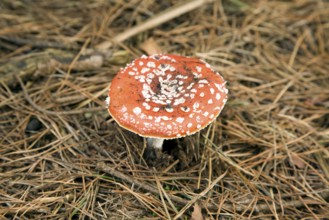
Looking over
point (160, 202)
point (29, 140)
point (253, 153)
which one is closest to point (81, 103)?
point (29, 140)

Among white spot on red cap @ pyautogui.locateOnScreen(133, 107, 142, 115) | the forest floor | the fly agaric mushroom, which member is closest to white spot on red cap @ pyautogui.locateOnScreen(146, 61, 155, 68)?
the fly agaric mushroom

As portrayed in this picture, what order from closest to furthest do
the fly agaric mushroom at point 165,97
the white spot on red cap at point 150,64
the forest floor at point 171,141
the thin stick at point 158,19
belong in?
the fly agaric mushroom at point 165,97
the forest floor at point 171,141
the white spot on red cap at point 150,64
the thin stick at point 158,19

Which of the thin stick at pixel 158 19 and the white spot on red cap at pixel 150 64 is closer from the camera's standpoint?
the white spot on red cap at pixel 150 64

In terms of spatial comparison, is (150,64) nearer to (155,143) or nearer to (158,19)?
(155,143)

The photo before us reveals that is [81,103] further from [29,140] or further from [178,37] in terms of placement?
[178,37]

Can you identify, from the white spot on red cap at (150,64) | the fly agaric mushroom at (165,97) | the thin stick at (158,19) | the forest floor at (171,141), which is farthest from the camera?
the thin stick at (158,19)

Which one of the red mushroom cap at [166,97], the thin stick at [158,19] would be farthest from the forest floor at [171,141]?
the red mushroom cap at [166,97]

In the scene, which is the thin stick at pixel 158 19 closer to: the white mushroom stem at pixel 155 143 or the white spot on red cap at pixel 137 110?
the white mushroom stem at pixel 155 143
